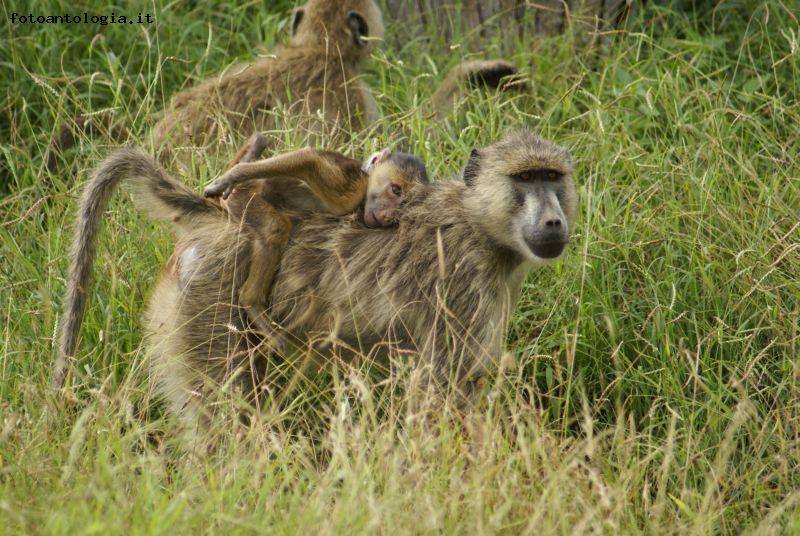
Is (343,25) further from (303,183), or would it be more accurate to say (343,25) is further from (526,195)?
(526,195)

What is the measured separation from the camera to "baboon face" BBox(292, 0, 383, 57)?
6211mm

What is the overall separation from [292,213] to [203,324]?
0.57 meters

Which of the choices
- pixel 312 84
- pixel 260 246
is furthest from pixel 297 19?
pixel 260 246

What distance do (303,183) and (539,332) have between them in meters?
1.20

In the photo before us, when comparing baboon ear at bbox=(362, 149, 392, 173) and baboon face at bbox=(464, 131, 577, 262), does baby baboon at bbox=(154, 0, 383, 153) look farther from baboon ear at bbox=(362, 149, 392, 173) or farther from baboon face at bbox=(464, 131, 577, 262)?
baboon face at bbox=(464, 131, 577, 262)

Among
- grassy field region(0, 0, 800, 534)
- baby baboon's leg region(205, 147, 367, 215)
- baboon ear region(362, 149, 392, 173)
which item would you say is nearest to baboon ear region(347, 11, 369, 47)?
grassy field region(0, 0, 800, 534)

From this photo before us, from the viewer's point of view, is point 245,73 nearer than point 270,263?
A: No

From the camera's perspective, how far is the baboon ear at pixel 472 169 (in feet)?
13.7

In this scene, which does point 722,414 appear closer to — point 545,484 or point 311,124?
point 545,484

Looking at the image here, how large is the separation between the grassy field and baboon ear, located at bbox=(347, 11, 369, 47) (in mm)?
194

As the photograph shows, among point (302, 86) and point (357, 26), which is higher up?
point (357, 26)

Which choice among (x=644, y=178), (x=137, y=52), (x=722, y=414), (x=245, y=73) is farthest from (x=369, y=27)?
(x=722, y=414)

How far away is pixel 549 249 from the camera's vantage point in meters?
3.92

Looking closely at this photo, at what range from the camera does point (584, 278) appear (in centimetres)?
448
